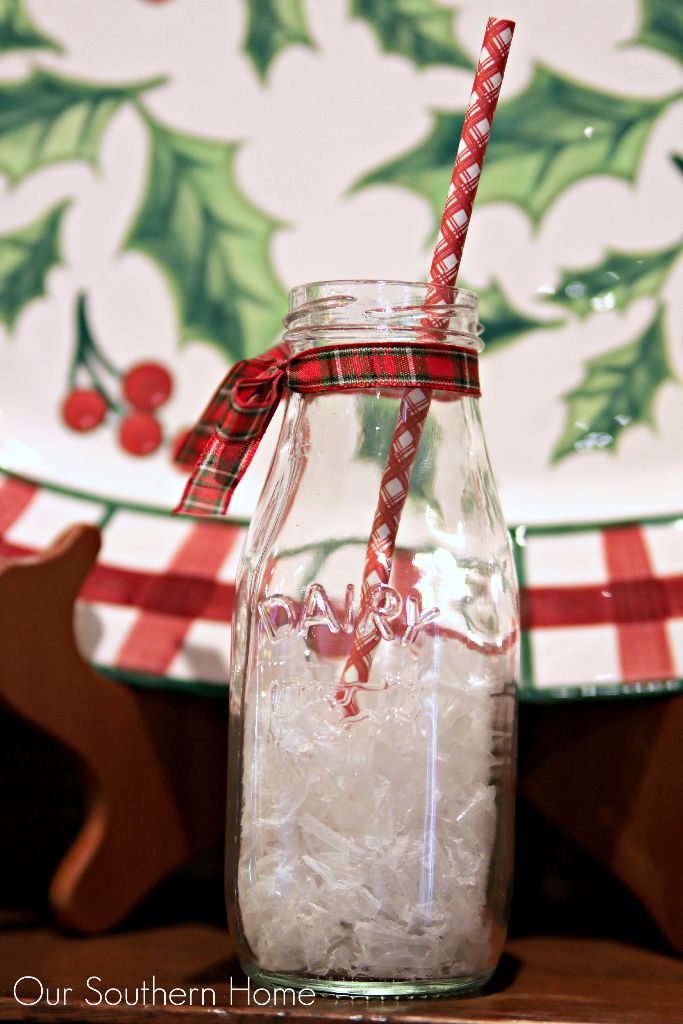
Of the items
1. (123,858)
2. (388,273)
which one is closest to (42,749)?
(123,858)

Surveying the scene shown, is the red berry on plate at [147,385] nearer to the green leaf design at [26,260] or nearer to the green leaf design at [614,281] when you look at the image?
the green leaf design at [26,260]

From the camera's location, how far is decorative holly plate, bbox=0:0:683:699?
1.91 feet

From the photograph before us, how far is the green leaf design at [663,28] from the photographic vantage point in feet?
1.99

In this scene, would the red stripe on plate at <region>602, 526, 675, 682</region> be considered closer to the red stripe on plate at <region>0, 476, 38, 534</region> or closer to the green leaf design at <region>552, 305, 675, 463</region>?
the green leaf design at <region>552, 305, 675, 463</region>

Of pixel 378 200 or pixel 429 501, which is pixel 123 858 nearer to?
pixel 429 501

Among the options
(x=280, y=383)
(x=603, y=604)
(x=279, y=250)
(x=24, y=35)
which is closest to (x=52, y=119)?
(x=24, y=35)

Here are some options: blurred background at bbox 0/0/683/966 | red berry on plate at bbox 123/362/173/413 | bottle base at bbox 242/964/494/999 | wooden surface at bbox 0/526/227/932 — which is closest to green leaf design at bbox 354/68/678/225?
blurred background at bbox 0/0/683/966

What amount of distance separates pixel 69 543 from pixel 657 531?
0.28m

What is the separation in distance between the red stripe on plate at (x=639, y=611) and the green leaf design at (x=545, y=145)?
187mm

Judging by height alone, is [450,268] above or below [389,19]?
below

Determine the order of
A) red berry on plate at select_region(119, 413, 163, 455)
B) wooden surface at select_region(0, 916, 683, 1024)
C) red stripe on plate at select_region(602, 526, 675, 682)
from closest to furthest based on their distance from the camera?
1. wooden surface at select_region(0, 916, 683, 1024)
2. red stripe on plate at select_region(602, 526, 675, 682)
3. red berry on plate at select_region(119, 413, 163, 455)

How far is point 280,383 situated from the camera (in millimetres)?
480

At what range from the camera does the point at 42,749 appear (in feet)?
2.03

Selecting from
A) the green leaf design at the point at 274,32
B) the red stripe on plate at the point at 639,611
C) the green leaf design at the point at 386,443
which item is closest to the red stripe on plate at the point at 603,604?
the red stripe on plate at the point at 639,611
